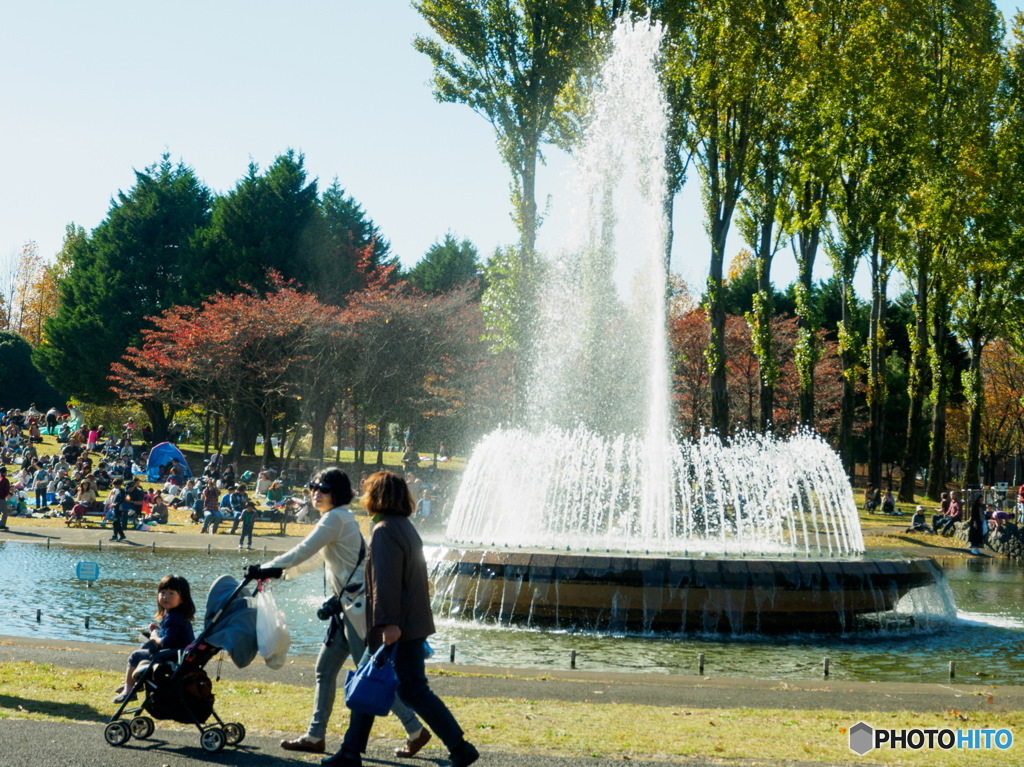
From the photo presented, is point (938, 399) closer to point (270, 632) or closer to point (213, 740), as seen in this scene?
point (270, 632)

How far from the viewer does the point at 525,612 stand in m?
12.5

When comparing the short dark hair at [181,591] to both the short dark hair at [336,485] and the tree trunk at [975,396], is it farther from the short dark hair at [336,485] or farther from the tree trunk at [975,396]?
the tree trunk at [975,396]

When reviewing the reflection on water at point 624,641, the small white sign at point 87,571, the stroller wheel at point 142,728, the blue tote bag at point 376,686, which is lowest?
the reflection on water at point 624,641

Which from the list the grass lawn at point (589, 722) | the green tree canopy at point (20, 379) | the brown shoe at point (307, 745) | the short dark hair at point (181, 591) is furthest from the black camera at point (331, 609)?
the green tree canopy at point (20, 379)

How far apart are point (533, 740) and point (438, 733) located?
1.09m

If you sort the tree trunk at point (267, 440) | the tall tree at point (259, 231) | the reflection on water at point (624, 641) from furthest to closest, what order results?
1. the tall tree at point (259, 231)
2. the tree trunk at point (267, 440)
3. the reflection on water at point (624, 641)

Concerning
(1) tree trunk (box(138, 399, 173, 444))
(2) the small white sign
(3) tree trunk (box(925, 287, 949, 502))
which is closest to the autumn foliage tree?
(1) tree trunk (box(138, 399, 173, 444))

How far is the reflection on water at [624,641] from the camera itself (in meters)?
10.5

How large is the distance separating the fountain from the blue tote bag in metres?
7.08

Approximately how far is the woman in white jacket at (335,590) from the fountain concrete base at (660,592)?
6278 millimetres

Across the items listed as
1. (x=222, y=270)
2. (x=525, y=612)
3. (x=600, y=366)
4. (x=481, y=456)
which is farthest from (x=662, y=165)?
(x=222, y=270)

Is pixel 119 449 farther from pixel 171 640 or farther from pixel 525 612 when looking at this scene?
pixel 171 640

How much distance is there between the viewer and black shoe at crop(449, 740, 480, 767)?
5.55m

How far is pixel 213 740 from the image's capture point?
238 inches
